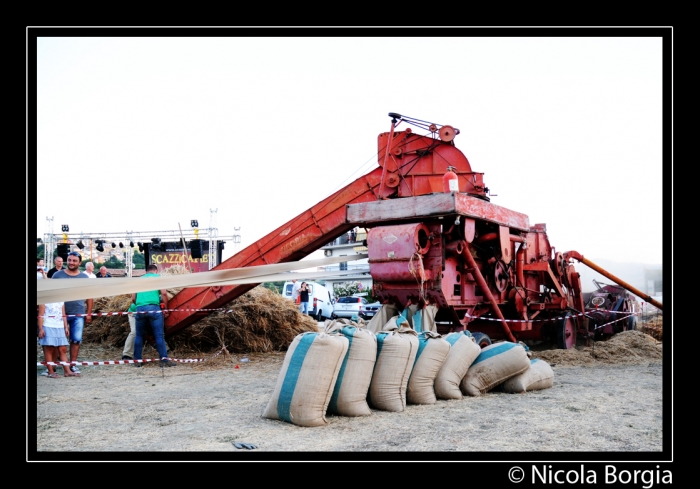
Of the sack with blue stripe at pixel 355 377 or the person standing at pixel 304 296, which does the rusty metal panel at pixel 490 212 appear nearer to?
the sack with blue stripe at pixel 355 377

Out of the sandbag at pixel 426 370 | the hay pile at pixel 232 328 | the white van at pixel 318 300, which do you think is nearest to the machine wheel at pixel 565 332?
the hay pile at pixel 232 328

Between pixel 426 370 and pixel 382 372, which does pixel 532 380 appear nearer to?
pixel 426 370

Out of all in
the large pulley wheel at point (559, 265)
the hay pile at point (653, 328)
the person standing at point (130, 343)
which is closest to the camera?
the person standing at point (130, 343)

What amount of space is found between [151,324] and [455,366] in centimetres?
513

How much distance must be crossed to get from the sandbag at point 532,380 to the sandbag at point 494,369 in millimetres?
97

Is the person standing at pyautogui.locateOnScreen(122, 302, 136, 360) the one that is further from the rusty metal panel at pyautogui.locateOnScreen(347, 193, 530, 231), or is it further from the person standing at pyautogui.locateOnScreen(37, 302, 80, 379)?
the rusty metal panel at pyautogui.locateOnScreen(347, 193, 530, 231)

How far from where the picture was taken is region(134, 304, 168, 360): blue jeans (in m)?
9.32

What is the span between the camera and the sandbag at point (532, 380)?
6.80 m

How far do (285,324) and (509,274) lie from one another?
415 cm

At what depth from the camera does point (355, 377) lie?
5.53m

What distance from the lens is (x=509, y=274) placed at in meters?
9.70
